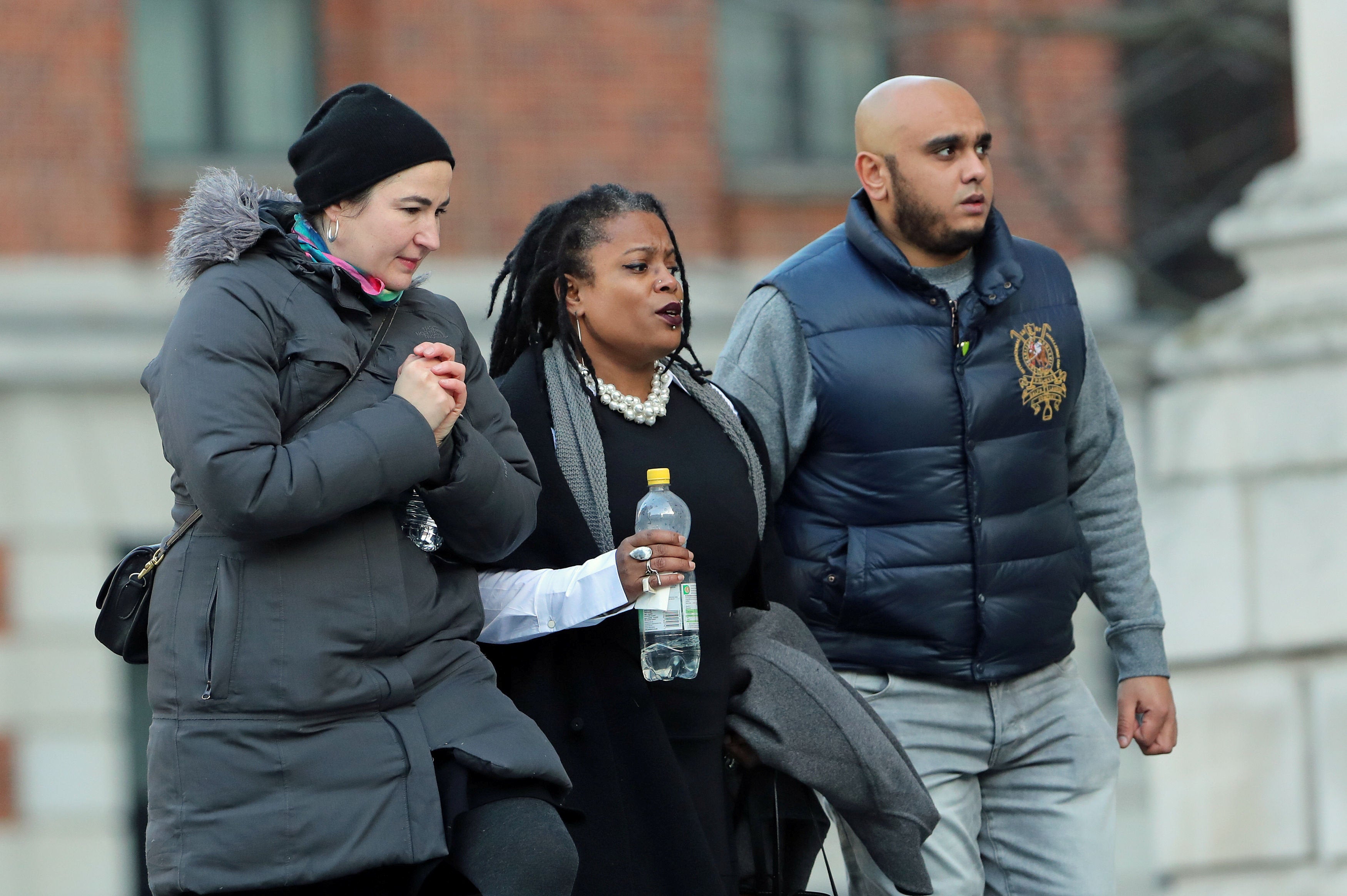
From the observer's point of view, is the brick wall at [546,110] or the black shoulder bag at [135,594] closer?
the black shoulder bag at [135,594]

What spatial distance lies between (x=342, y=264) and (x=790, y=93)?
8.76 m

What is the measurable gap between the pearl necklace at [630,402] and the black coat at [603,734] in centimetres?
17

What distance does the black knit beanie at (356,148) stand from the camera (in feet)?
11.8

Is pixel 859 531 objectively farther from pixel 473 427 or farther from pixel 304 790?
pixel 304 790

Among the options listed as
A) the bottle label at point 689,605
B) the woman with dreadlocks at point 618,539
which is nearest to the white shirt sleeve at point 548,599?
the woman with dreadlocks at point 618,539

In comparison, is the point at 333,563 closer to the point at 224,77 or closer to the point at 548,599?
the point at 548,599

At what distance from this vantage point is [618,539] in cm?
A: 412

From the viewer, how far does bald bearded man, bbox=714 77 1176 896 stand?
174 inches

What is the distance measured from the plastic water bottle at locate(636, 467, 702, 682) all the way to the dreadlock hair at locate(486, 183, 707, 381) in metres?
0.36

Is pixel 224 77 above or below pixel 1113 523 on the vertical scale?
above

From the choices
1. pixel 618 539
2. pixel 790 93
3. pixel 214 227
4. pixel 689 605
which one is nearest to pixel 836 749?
pixel 689 605

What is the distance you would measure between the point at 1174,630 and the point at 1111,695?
547cm

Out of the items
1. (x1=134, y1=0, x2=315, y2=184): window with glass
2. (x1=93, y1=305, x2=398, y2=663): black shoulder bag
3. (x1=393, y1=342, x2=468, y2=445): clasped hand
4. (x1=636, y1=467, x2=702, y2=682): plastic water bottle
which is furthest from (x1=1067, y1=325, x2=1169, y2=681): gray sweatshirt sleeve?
(x1=134, y1=0, x2=315, y2=184): window with glass

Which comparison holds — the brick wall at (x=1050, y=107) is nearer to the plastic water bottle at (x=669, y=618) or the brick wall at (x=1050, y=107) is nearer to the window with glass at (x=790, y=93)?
the window with glass at (x=790, y=93)
